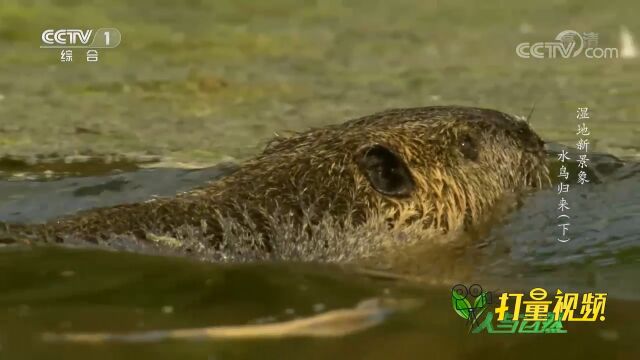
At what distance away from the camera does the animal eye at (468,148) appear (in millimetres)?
7020

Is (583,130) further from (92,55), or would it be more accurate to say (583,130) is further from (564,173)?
(92,55)

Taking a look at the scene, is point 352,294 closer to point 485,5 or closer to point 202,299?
point 202,299

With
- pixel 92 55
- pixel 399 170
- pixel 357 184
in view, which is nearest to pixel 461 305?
pixel 357 184

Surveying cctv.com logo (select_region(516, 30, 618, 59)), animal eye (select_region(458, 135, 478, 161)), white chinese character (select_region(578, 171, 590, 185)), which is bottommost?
white chinese character (select_region(578, 171, 590, 185))

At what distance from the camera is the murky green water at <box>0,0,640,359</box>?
4723mm

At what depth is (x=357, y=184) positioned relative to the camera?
6.23 meters

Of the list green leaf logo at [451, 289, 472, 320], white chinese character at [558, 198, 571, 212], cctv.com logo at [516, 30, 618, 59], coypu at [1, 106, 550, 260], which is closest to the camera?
green leaf logo at [451, 289, 472, 320]

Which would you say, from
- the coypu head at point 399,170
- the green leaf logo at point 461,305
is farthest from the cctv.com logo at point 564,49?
the green leaf logo at point 461,305

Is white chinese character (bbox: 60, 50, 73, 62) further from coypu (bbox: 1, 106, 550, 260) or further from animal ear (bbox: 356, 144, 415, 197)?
animal ear (bbox: 356, 144, 415, 197)

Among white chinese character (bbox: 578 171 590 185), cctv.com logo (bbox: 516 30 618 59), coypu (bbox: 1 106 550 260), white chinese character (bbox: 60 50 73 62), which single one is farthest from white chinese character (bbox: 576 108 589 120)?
white chinese character (bbox: 60 50 73 62)

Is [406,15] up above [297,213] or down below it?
above

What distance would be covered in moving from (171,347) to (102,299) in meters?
0.75

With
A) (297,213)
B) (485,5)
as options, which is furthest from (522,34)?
(297,213)

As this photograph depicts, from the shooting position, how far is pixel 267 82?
12938 mm
